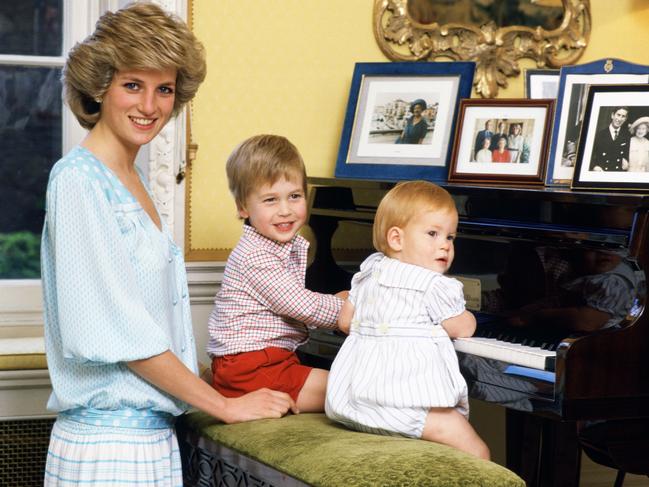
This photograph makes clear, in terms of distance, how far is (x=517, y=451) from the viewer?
11.2 feet

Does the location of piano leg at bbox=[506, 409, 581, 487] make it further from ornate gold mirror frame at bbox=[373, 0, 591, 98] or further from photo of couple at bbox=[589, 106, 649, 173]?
ornate gold mirror frame at bbox=[373, 0, 591, 98]

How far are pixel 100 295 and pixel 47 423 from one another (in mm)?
1306

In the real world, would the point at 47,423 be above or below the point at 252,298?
below

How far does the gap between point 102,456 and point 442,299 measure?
33.1 inches

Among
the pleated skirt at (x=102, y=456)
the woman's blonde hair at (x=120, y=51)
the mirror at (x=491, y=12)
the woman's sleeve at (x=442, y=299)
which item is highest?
the mirror at (x=491, y=12)

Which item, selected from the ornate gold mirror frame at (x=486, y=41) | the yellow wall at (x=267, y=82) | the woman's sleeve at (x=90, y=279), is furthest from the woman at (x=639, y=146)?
the woman's sleeve at (x=90, y=279)

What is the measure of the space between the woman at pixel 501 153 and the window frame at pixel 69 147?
103 cm

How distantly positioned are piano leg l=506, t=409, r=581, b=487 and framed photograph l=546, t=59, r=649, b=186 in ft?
2.32

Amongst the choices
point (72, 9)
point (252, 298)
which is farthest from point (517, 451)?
point (72, 9)

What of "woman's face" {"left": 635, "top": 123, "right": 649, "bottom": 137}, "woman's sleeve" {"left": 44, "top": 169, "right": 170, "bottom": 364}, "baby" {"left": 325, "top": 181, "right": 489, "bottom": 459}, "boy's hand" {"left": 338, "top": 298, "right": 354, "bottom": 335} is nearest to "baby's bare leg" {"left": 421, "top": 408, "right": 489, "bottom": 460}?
"baby" {"left": 325, "top": 181, "right": 489, "bottom": 459}

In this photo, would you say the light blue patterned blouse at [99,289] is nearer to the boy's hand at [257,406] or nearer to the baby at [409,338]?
the boy's hand at [257,406]

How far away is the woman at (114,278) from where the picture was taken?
2262 mm

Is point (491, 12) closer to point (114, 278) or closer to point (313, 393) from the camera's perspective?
point (313, 393)

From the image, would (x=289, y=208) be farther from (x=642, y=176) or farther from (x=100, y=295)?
(x=642, y=176)
